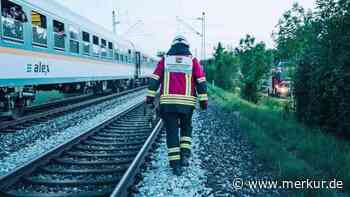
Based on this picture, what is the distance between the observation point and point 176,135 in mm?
5293

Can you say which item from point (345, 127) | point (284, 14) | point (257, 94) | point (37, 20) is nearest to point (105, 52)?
point (37, 20)

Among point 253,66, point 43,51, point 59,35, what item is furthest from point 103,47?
point 253,66

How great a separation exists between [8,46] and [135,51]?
19141 mm

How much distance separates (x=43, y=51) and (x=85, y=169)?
6.42 m

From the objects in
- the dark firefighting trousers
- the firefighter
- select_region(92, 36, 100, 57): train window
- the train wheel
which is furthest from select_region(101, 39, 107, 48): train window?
the dark firefighting trousers

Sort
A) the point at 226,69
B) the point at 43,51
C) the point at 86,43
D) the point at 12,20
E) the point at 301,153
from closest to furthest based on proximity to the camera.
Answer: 1. the point at 301,153
2. the point at 12,20
3. the point at 43,51
4. the point at 86,43
5. the point at 226,69

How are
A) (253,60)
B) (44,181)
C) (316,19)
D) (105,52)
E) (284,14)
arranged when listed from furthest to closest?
(253,60) → (105,52) → (284,14) → (316,19) → (44,181)

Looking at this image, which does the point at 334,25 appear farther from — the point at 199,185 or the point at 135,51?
the point at 135,51

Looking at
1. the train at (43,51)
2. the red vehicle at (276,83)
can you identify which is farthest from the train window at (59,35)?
the red vehicle at (276,83)

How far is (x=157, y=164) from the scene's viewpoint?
555 centimetres

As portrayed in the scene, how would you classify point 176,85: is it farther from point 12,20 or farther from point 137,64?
point 137,64

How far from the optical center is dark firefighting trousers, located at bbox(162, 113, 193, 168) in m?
5.19

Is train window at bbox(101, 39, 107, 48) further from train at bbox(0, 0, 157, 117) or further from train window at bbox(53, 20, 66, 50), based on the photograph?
train window at bbox(53, 20, 66, 50)

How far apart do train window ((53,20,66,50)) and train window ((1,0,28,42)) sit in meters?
2.06
